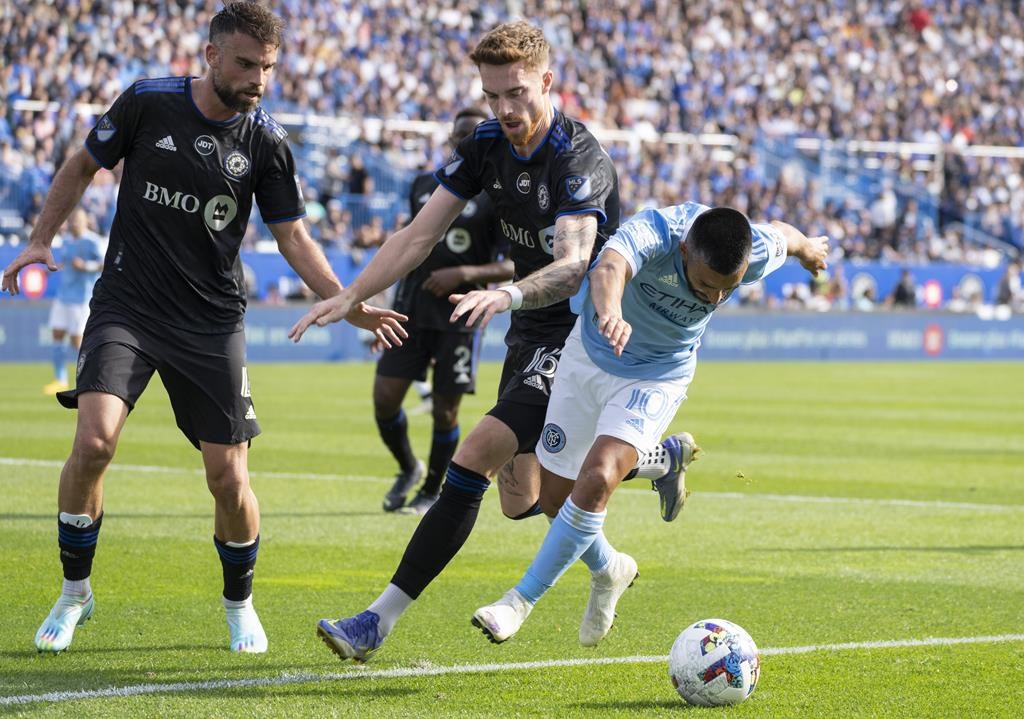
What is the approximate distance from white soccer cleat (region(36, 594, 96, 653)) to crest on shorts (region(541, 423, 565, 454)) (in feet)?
6.37

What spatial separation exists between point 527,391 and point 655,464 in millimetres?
613

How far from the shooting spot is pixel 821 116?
4341 centimetres

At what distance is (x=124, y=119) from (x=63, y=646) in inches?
82.3

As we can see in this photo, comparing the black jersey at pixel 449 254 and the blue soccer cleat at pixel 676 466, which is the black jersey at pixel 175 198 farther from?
the black jersey at pixel 449 254

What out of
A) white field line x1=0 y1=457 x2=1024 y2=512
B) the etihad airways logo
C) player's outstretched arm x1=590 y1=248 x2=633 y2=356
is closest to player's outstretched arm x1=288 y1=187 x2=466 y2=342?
the etihad airways logo

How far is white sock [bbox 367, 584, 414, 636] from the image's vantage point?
18.8 feet

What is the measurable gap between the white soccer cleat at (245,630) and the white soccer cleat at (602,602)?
1.28 metres

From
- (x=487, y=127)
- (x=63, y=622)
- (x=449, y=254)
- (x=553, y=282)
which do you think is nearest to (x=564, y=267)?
(x=553, y=282)

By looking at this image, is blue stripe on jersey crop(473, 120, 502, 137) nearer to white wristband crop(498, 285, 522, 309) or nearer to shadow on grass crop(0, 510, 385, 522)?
white wristband crop(498, 285, 522, 309)

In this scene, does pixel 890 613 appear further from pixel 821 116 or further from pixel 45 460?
pixel 821 116

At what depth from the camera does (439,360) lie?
35.6 feet

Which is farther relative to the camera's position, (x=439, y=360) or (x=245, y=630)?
(x=439, y=360)

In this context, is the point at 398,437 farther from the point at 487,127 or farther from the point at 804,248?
the point at 804,248

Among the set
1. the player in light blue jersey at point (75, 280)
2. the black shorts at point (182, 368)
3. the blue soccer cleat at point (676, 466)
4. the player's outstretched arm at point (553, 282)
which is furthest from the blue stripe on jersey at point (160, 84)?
the player in light blue jersey at point (75, 280)
